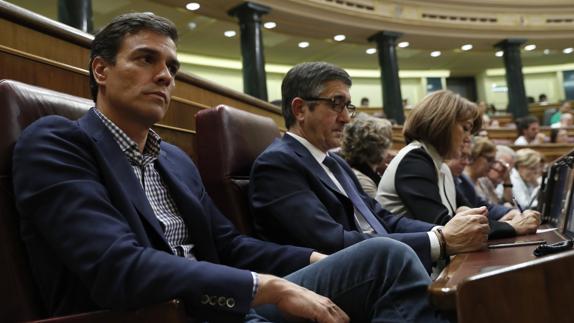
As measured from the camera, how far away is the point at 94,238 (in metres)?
0.76

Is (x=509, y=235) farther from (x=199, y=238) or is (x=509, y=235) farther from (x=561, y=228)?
(x=199, y=238)

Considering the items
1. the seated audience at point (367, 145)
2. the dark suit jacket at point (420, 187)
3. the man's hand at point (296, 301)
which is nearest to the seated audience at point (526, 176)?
the seated audience at point (367, 145)

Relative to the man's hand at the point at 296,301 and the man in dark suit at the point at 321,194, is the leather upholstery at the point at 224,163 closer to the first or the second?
the man in dark suit at the point at 321,194

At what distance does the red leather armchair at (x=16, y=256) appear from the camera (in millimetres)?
704

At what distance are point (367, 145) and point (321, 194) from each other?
0.75 meters

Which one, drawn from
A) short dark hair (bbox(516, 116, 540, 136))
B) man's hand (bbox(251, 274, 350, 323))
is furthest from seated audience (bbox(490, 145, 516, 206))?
short dark hair (bbox(516, 116, 540, 136))

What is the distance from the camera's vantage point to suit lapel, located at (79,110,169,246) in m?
0.90

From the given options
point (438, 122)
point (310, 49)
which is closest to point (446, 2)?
point (310, 49)

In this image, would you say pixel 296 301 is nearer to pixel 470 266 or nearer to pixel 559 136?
pixel 470 266

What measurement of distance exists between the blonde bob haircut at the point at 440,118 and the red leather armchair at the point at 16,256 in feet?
3.75

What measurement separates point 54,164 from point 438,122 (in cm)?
120

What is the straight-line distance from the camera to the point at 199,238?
1.04 metres

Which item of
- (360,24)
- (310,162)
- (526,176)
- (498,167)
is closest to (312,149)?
(310,162)

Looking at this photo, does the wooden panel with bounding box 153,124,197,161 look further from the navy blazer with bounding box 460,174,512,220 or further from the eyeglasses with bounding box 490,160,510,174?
the eyeglasses with bounding box 490,160,510,174
